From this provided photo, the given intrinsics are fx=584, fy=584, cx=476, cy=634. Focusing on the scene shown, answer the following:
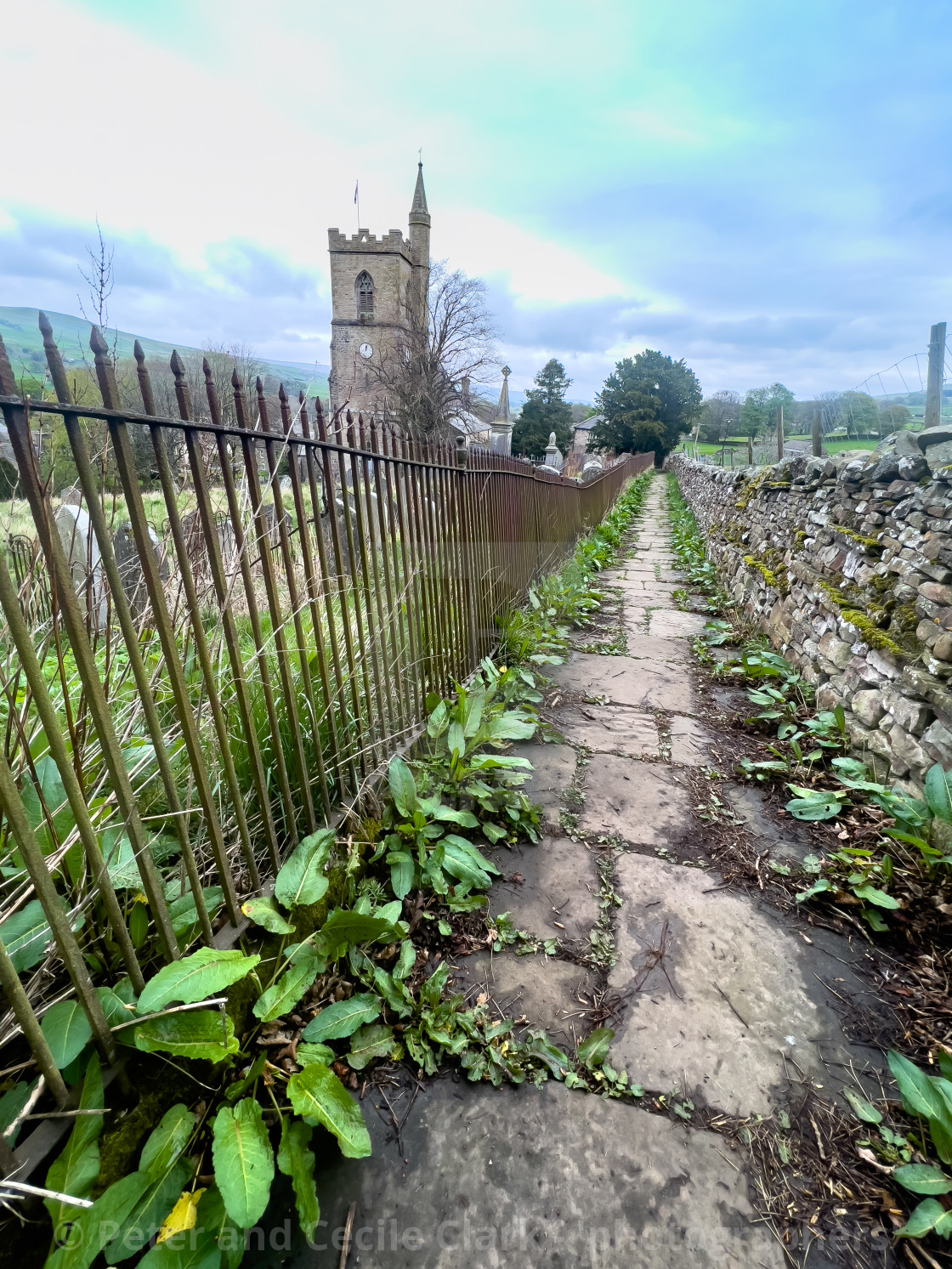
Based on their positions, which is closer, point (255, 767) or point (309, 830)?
point (255, 767)

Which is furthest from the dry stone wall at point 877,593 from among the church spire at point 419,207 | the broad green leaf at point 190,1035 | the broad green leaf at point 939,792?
the church spire at point 419,207

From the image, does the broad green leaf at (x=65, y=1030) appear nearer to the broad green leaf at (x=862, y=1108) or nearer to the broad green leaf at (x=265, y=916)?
the broad green leaf at (x=265, y=916)

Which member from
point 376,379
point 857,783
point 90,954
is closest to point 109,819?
point 90,954

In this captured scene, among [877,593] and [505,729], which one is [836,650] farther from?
[505,729]

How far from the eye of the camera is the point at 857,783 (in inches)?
103

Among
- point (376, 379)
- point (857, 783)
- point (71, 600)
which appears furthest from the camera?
point (376, 379)

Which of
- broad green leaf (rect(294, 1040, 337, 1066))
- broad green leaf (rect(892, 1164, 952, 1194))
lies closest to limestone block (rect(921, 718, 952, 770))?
broad green leaf (rect(892, 1164, 952, 1194))

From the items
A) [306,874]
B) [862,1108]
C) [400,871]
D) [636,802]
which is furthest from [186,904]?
[636,802]

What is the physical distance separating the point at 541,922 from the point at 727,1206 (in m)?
0.89

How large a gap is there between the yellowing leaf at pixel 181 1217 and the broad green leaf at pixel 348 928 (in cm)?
56

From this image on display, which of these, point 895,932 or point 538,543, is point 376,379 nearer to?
point 538,543

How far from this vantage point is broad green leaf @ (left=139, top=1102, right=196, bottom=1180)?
1.15 m

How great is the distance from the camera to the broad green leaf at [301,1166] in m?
1.16

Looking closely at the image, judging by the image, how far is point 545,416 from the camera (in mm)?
45969
